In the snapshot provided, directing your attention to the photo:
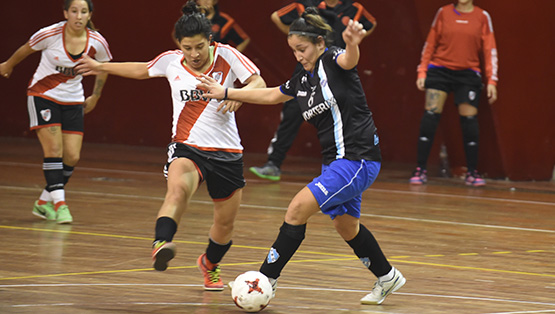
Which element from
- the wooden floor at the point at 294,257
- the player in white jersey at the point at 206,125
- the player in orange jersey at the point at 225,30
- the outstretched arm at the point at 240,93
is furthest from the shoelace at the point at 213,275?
the player in orange jersey at the point at 225,30

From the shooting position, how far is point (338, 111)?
4750 mm

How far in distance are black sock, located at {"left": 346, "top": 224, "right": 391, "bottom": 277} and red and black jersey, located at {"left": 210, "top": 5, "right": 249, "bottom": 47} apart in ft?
18.9

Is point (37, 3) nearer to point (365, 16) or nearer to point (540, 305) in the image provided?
point (365, 16)

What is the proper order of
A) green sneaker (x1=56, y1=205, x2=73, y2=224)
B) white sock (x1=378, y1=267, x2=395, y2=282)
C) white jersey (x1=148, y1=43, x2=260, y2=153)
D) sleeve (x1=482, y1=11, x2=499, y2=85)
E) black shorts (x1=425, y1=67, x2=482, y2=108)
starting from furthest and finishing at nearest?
black shorts (x1=425, y1=67, x2=482, y2=108) < sleeve (x1=482, y1=11, x2=499, y2=85) < green sneaker (x1=56, y1=205, x2=73, y2=224) < white jersey (x1=148, y1=43, x2=260, y2=153) < white sock (x1=378, y1=267, x2=395, y2=282)

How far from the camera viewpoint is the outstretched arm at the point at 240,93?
4.89 meters

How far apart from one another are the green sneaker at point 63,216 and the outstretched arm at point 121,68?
197cm

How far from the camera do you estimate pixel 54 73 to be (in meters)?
7.41

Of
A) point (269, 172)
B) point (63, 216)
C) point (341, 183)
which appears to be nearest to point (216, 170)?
point (341, 183)

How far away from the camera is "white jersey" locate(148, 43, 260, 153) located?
5.16m

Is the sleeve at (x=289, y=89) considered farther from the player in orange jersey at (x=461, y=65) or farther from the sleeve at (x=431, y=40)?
the sleeve at (x=431, y=40)

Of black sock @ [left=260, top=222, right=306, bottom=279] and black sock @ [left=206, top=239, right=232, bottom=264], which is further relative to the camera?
black sock @ [left=206, top=239, right=232, bottom=264]

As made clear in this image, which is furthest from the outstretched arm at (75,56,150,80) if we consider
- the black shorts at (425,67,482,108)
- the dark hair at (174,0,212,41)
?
the black shorts at (425,67,482,108)

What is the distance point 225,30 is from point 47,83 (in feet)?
11.2

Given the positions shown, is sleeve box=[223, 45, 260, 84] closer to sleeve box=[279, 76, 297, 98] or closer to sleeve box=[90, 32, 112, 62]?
sleeve box=[279, 76, 297, 98]
